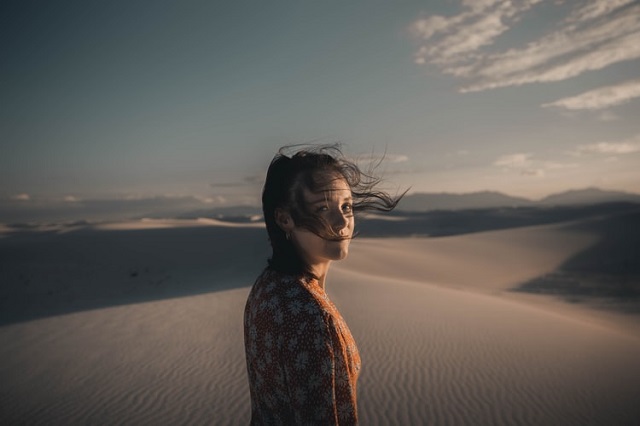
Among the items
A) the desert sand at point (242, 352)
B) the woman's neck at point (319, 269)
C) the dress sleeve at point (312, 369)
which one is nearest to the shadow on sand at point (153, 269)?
the desert sand at point (242, 352)

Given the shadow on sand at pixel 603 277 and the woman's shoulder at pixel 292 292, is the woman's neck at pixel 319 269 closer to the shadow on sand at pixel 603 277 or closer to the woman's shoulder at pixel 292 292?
the woman's shoulder at pixel 292 292

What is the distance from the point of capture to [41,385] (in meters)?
6.22

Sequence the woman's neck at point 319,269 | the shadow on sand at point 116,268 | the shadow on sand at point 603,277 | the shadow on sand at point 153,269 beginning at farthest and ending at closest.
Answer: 1. the shadow on sand at point 603,277
2. the shadow on sand at point 153,269
3. the shadow on sand at point 116,268
4. the woman's neck at point 319,269

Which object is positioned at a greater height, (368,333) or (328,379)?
(328,379)

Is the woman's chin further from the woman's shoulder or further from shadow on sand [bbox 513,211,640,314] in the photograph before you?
shadow on sand [bbox 513,211,640,314]

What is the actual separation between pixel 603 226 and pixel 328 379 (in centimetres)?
4281

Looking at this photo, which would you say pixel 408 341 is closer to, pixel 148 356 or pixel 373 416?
pixel 373 416

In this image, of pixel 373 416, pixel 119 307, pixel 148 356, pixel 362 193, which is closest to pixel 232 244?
pixel 119 307

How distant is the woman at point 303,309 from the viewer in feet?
4.34

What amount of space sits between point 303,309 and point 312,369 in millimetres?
216

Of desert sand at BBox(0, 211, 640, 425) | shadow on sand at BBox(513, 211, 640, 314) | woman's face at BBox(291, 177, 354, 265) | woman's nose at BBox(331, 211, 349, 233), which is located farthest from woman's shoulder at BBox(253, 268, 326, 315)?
shadow on sand at BBox(513, 211, 640, 314)

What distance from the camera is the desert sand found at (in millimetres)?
5566

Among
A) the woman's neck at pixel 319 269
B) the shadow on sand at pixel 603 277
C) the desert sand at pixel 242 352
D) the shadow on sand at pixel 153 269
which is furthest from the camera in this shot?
the shadow on sand at pixel 603 277

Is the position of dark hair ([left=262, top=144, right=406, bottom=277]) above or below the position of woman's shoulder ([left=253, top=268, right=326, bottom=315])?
above
